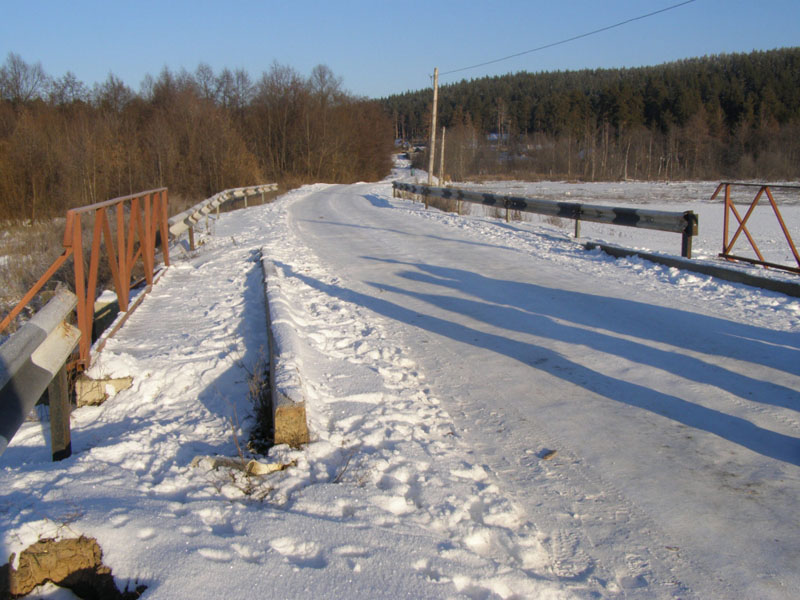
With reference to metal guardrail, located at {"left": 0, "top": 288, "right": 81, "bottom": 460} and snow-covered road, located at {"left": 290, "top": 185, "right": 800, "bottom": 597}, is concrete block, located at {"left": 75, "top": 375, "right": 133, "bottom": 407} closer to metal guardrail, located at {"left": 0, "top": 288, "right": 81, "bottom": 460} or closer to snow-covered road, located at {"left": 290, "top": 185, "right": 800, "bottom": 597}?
metal guardrail, located at {"left": 0, "top": 288, "right": 81, "bottom": 460}

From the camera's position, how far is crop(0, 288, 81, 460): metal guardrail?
255cm

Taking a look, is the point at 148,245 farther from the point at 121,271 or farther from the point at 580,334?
the point at 580,334

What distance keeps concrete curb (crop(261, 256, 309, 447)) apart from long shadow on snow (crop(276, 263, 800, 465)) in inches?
73.9

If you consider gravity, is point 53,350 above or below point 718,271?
above

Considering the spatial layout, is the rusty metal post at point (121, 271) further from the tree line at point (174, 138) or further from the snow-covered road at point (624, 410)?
the tree line at point (174, 138)

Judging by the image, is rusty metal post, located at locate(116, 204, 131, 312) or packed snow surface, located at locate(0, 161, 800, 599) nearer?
packed snow surface, located at locate(0, 161, 800, 599)

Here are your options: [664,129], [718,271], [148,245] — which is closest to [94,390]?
[148,245]

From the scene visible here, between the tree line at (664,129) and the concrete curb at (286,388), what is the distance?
83.6 meters

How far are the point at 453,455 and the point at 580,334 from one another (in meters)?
3.03

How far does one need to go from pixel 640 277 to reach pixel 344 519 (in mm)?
7418

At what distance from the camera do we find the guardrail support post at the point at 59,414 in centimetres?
373

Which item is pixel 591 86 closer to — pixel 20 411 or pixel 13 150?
pixel 13 150

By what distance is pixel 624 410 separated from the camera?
4668 mm

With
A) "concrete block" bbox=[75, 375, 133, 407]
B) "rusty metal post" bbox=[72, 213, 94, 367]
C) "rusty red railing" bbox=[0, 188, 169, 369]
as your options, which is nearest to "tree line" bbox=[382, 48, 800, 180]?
"rusty red railing" bbox=[0, 188, 169, 369]
